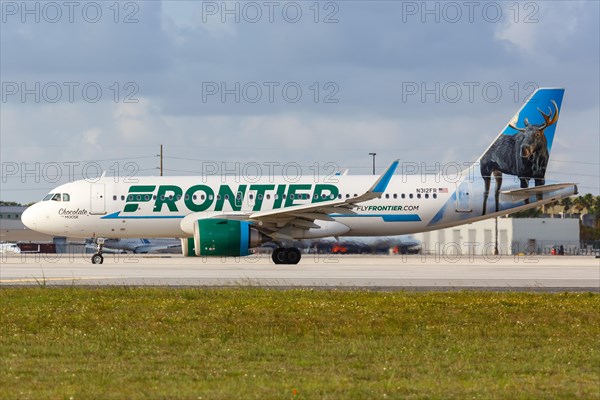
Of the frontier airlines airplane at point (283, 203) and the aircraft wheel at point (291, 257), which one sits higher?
the frontier airlines airplane at point (283, 203)

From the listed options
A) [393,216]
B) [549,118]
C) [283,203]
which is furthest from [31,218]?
[549,118]

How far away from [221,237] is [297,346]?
2154 centimetres

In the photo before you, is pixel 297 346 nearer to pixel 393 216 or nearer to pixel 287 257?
pixel 287 257

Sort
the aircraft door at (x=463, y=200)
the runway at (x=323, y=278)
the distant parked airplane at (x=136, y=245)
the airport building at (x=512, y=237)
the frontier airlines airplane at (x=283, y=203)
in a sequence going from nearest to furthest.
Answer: the runway at (x=323, y=278) → the frontier airlines airplane at (x=283, y=203) → the aircraft door at (x=463, y=200) → the airport building at (x=512, y=237) → the distant parked airplane at (x=136, y=245)

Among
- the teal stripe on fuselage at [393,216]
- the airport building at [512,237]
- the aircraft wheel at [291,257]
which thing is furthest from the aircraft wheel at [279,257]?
the airport building at [512,237]

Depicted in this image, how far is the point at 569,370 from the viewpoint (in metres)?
11.0

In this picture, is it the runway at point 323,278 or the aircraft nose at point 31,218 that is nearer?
the runway at point 323,278

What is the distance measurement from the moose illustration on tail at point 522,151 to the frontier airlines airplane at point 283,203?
39 centimetres

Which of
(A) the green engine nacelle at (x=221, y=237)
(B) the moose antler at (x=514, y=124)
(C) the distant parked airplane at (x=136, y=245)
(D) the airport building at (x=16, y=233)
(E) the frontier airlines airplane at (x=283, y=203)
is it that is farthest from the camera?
(D) the airport building at (x=16, y=233)

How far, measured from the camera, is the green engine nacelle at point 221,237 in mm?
34031

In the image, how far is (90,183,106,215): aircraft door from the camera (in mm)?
38969

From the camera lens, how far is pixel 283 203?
127ft

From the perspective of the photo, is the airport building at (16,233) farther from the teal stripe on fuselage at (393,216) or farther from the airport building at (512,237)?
the teal stripe on fuselage at (393,216)

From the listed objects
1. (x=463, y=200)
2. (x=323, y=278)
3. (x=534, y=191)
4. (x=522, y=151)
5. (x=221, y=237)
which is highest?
(x=522, y=151)
